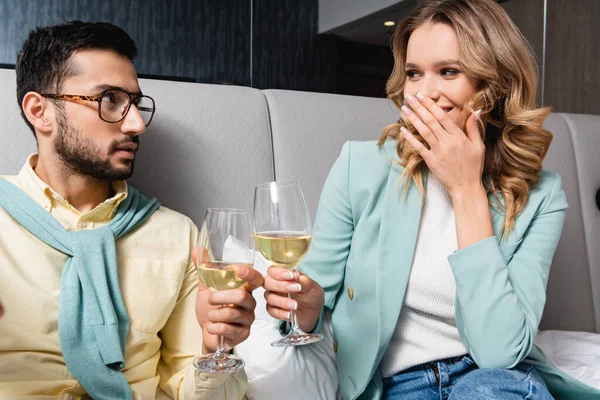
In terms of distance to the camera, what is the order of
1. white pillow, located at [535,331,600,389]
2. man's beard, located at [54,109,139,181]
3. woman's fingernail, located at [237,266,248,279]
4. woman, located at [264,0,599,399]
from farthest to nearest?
white pillow, located at [535,331,600,389] → man's beard, located at [54,109,139,181] → woman, located at [264,0,599,399] → woman's fingernail, located at [237,266,248,279]

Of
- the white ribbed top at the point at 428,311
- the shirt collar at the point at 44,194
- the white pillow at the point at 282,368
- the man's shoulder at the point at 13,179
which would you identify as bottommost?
the white pillow at the point at 282,368

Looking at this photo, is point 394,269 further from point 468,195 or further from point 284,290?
point 284,290

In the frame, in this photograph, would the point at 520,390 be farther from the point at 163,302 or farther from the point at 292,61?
the point at 292,61

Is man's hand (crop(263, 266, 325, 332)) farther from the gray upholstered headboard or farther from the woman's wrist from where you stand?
the gray upholstered headboard

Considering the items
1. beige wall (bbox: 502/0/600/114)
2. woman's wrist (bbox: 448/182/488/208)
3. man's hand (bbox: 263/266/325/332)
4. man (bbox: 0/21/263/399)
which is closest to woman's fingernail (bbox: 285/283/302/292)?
man's hand (bbox: 263/266/325/332)

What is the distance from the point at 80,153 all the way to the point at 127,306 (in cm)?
34

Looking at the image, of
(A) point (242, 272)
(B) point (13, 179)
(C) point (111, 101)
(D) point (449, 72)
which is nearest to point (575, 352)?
(D) point (449, 72)

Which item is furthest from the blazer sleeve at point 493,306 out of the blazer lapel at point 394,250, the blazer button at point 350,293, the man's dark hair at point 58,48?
the man's dark hair at point 58,48

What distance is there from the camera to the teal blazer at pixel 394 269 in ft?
3.73

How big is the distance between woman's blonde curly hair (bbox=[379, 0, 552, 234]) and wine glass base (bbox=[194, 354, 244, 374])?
2.00 ft

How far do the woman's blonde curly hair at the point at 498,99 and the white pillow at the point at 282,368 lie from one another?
16.8 inches

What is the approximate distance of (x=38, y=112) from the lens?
1290 mm

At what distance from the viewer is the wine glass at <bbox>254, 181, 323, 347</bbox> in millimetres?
853

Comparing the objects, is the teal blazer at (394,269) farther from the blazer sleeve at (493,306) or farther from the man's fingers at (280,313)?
the man's fingers at (280,313)
